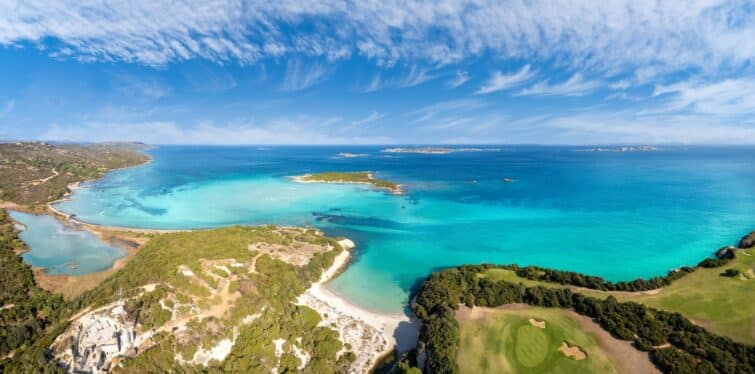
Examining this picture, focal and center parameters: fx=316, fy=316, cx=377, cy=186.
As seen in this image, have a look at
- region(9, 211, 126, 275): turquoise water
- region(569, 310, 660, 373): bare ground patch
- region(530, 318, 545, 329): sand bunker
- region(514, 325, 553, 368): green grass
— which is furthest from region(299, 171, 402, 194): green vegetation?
region(569, 310, 660, 373): bare ground patch

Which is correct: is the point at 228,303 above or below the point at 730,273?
below

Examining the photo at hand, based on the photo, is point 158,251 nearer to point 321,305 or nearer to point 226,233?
point 226,233

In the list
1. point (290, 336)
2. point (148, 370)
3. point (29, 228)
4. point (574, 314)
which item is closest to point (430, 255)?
point (574, 314)

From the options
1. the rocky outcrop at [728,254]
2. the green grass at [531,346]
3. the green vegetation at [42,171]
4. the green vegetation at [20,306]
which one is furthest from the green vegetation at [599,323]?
the green vegetation at [42,171]

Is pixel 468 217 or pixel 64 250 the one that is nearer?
pixel 64 250

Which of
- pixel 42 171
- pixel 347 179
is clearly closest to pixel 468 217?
pixel 347 179

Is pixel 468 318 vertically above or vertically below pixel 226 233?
below

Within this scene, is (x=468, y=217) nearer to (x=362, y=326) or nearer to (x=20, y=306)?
(x=362, y=326)
